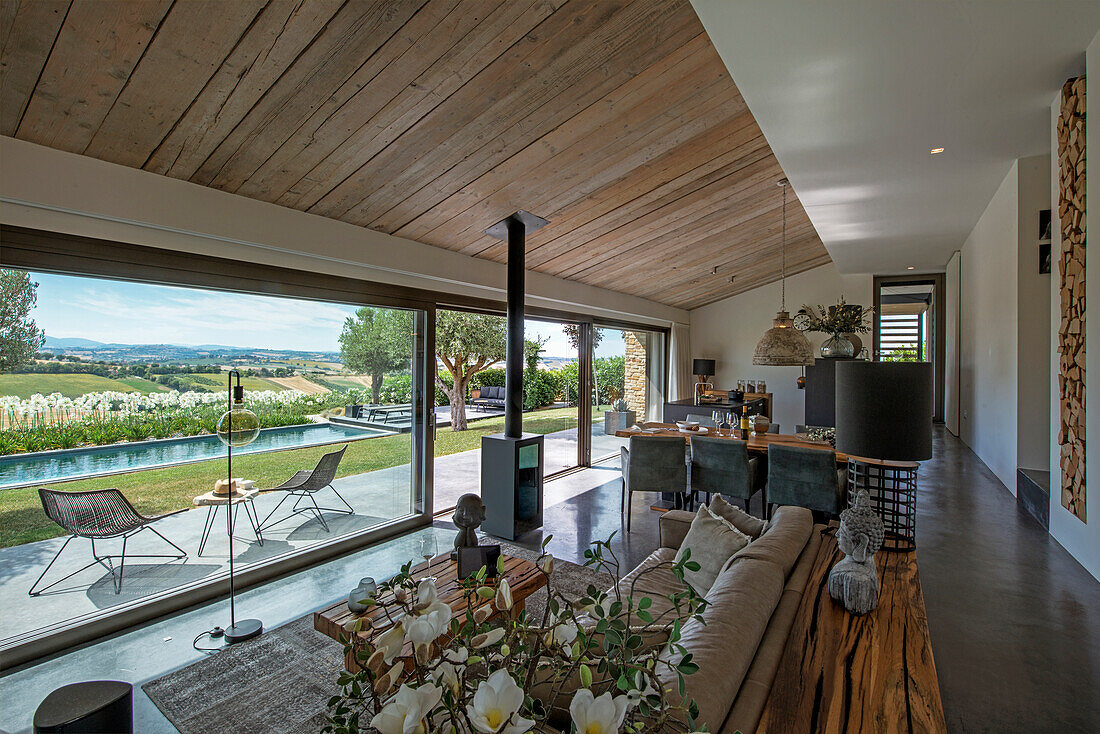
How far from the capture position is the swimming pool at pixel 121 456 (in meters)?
2.56

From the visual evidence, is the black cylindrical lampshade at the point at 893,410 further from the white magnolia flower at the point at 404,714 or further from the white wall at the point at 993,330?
the white wall at the point at 993,330

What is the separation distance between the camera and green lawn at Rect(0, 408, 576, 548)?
2557 mm

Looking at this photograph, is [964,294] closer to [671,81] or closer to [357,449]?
[671,81]

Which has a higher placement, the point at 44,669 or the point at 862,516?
the point at 862,516

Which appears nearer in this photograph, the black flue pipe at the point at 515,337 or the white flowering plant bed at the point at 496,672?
the white flowering plant bed at the point at 496,672

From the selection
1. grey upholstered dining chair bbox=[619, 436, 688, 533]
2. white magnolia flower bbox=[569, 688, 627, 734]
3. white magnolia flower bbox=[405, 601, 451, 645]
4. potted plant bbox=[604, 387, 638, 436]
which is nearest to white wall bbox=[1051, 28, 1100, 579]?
Result: grey upholstered dining chair bbox=[619, 436, 688, 533]

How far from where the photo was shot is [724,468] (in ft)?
14.5

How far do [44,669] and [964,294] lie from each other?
31.8 ft

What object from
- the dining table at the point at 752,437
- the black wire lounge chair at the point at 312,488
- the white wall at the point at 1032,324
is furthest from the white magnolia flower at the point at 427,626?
the white wall at the point at 1032,324

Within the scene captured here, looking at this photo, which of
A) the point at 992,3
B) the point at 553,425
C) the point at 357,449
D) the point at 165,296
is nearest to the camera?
the point at 992,3

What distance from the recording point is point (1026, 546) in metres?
3.57

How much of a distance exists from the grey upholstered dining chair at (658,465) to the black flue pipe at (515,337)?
109 cm

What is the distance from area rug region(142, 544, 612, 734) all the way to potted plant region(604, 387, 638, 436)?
17.7 feet

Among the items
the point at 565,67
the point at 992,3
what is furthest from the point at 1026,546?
the point at 565,67
